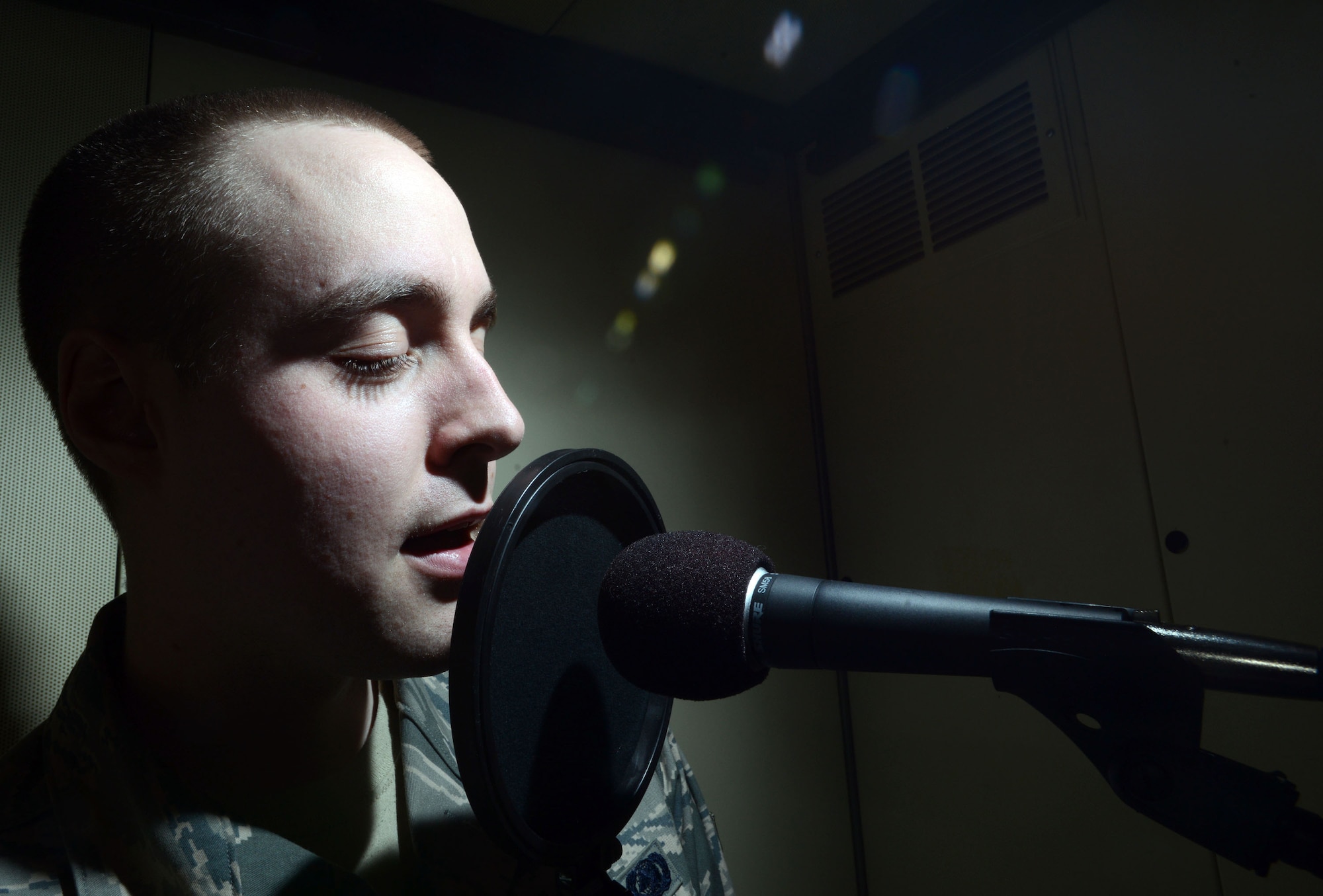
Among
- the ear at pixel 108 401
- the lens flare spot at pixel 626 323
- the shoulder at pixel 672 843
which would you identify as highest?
the lens flare spot at pixel 626 323

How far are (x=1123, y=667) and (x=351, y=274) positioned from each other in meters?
0.75

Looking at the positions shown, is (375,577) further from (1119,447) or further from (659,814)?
(1119,447)

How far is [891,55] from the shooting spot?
184 cm

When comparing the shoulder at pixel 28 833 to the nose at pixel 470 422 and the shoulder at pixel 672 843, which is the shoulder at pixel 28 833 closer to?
the nose at pixel 470 422

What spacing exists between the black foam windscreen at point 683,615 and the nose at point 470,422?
9.3 inches

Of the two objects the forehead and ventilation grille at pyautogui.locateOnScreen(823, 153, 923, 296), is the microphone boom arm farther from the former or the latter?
ventilation grille at pyautogui.locateOnScreen(823, 153, 923, 296)

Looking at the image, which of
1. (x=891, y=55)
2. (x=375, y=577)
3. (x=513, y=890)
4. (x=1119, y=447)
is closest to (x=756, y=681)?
(x=375, y=577)

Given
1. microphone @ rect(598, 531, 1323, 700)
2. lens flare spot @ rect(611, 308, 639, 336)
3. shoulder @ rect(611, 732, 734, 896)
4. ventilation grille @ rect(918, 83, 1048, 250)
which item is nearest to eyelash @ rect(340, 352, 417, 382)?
microphone @ rect(598, 531, 1323, 700)

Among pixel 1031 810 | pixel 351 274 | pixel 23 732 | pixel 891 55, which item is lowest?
pixel 1031 810

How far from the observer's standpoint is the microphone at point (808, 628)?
484mm

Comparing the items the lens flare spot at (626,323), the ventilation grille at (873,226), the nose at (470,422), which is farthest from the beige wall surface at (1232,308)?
the nose at (470,422)

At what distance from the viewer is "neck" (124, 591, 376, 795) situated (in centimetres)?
82

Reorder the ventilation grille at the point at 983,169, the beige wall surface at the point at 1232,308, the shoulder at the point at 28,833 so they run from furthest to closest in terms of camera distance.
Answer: the ventilation grille at the point at 983,169
the beige wall surface at the point at 1232,308
the shoulder at the point at 28,833

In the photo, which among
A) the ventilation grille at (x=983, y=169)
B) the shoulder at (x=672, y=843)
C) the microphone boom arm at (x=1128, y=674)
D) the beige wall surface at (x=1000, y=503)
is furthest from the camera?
the ventilation grille at (x=983, y=169)
